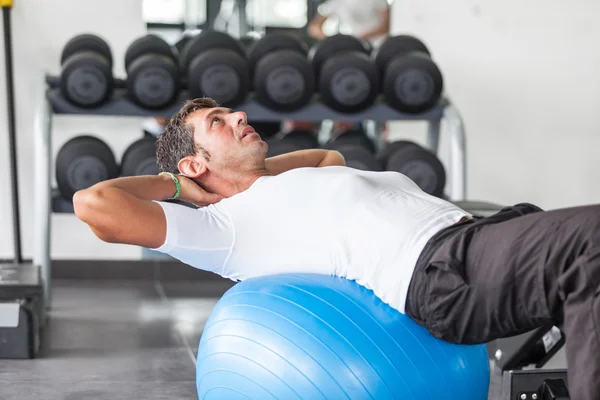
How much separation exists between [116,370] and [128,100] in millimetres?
1497

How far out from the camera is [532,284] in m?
1.68

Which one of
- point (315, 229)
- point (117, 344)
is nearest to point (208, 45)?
point (117, 344)

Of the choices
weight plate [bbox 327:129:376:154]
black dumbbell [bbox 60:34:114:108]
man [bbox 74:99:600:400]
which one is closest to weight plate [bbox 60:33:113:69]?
black dumbbell [bbox 60:34:114:108]

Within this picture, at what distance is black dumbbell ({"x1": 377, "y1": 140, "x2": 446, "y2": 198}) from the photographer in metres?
3.96

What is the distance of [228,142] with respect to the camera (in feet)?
7.34

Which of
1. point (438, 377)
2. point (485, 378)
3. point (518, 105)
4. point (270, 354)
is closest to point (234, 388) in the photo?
point (270, 354)

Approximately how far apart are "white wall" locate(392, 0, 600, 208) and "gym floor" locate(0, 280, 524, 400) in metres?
1.65

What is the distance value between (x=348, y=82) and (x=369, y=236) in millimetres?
2166

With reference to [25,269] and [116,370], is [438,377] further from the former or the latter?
[25,269]

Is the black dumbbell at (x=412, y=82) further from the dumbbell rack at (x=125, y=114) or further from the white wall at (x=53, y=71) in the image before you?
the white wall at (x=53, y=71)

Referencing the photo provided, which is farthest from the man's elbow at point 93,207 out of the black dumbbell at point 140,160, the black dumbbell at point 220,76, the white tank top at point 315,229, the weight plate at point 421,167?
the weight plate at point 421,167

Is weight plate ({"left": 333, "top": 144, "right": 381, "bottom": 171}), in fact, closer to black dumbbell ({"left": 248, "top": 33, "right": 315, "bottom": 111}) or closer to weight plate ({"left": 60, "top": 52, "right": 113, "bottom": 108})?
black dumbbell ({"left": 248, "top": 33, "right": 315, "bottom": 111})

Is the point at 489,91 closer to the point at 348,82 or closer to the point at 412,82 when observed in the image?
the point at 412,82

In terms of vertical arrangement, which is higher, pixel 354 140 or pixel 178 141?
pixel 178 141
